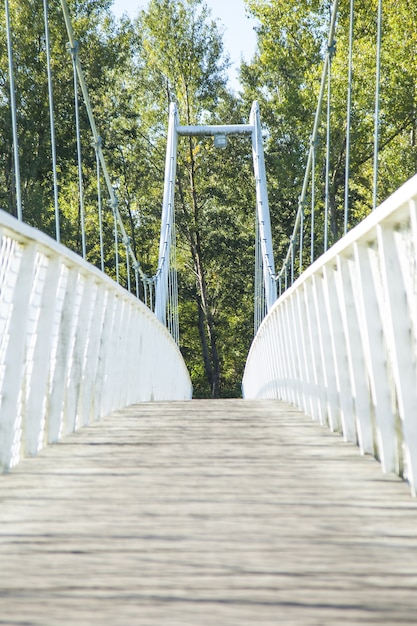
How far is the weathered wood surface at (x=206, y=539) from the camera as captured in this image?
1794 millimetres

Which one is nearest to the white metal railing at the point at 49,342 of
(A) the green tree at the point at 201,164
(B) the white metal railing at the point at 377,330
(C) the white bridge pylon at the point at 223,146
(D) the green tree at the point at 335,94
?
(B) the white metal railing at the point at 377,330

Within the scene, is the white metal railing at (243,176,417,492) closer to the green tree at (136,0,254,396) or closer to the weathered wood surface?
the weathered wood surface

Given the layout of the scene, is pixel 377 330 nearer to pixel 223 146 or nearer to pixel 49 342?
pixel 49 342

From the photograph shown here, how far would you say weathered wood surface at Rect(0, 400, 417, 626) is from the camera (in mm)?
1794

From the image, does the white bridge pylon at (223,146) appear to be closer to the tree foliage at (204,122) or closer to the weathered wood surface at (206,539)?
the tree foliage at (204,122)

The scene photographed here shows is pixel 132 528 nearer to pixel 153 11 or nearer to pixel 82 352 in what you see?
pixel 82 352

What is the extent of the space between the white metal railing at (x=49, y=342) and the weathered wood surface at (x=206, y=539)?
203 mm

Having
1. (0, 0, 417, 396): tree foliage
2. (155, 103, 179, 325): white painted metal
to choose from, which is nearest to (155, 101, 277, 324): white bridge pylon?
(155, 103, 179, 325): white painted metal

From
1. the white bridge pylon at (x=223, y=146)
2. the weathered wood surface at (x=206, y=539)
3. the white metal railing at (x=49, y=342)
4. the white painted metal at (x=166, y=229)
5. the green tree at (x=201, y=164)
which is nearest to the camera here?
the weathered wood surface at (x=206, y=539)

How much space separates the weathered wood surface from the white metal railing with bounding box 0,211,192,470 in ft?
0.66

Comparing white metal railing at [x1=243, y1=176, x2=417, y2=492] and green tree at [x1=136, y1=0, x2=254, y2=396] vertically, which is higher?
green tree at [x1=136, y1=0, x2=254, y2=396]

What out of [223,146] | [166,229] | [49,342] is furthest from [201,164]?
[49,342]

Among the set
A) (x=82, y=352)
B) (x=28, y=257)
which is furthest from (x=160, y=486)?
(x=82, y=352)

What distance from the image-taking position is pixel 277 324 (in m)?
10.2
